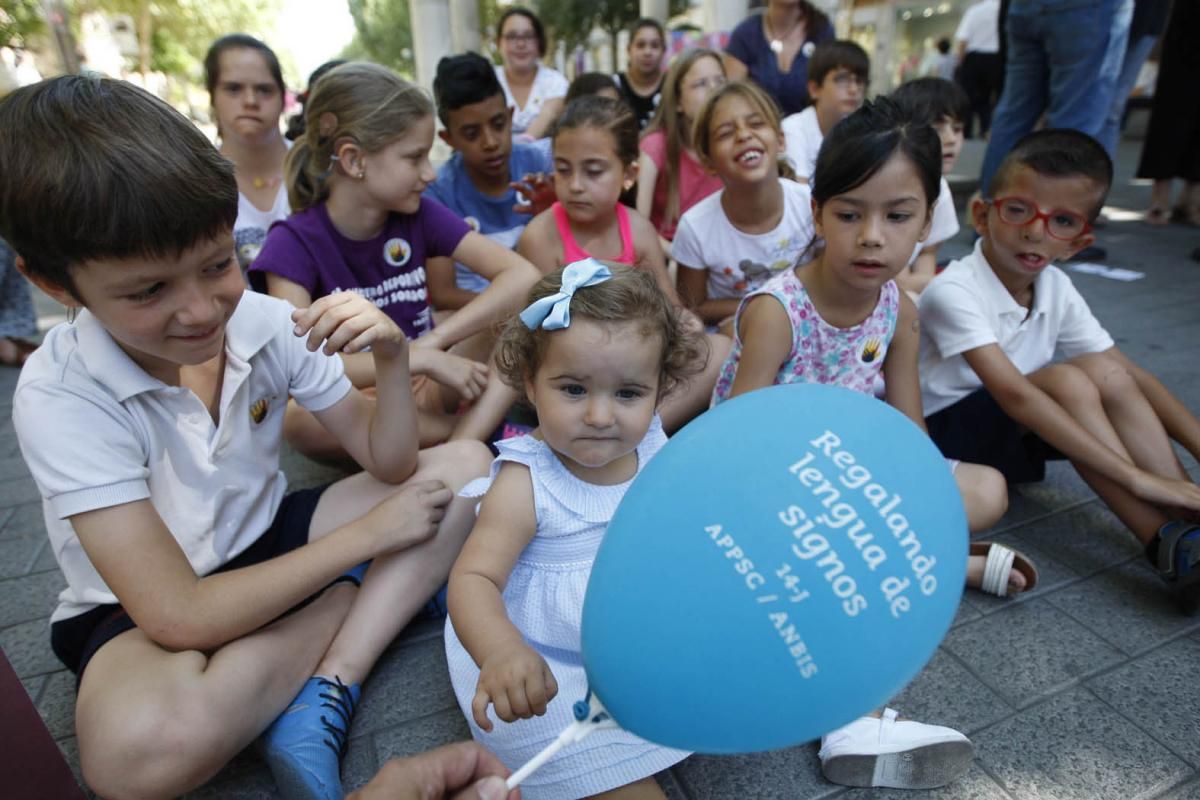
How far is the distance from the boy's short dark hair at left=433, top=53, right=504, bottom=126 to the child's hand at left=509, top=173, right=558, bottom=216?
35 centimetres

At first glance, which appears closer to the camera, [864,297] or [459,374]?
[864,297]

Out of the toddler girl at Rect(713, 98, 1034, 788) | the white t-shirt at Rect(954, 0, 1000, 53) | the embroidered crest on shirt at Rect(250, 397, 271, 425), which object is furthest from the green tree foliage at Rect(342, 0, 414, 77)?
the embroidered crest on shirt at Rect(250, 397, 271, 425)

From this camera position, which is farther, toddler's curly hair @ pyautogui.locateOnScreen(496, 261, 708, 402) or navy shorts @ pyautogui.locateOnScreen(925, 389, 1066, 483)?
navy shorts @ pyautogui.locateOnScreen(925, 389, 1066, 483)

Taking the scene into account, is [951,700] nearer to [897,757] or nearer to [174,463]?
[897,757]

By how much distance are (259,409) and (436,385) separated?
0.84 metres

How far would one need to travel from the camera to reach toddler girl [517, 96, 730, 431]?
2.54 meters

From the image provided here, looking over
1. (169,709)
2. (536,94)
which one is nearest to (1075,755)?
(169,709)

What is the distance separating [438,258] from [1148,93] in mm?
12976

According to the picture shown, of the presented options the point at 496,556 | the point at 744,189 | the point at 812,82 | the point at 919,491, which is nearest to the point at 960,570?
the point at 919,491

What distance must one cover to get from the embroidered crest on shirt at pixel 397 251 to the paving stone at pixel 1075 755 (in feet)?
6.62

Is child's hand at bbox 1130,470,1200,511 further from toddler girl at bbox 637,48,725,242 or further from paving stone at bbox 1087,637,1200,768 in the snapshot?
toddler girl at bbox 637,48,725,242

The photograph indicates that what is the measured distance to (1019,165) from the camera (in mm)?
2068

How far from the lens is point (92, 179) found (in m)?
1.09

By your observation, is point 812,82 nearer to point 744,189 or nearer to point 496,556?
point 744,189
